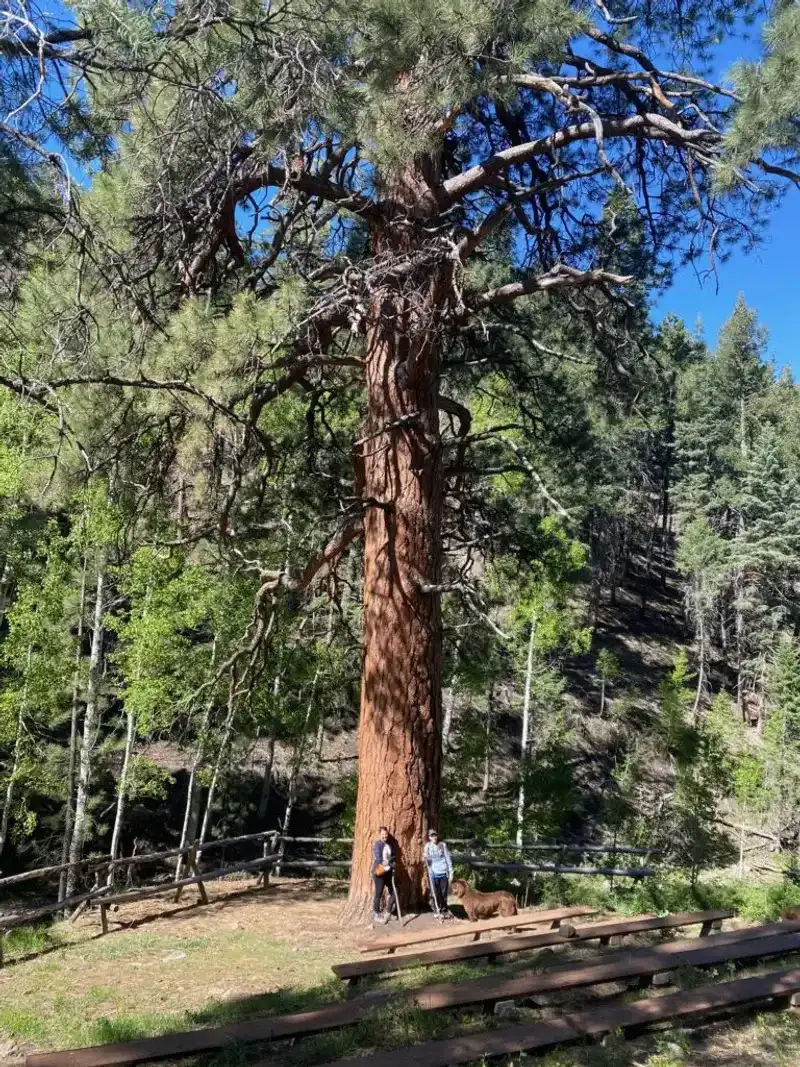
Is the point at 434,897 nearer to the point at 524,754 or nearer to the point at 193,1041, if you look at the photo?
the point at 193,1041

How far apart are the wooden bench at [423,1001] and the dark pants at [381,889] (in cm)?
220

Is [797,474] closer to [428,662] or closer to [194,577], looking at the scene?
[194,577]

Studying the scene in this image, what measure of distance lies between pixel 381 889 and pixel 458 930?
908mm

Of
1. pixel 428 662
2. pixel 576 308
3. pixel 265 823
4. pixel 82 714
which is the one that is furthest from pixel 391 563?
pixel 265 823

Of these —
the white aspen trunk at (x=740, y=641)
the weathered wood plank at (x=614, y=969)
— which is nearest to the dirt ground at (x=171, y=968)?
the weathered wood plank at (x=614, y=969)

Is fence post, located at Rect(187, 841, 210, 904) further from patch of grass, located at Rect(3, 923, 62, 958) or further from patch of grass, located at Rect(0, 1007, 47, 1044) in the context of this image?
patch of grass, located at Rect(0, 1007, 47, 1044)

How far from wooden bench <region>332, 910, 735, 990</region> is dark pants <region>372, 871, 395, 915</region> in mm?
1054

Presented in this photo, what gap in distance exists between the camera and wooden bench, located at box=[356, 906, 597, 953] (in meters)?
6.49

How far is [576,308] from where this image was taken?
922 centimetres

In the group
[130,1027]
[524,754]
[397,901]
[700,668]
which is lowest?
[130,1027]

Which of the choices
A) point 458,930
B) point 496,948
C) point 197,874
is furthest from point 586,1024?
point 197,874

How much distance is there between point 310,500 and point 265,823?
1562 centimetres

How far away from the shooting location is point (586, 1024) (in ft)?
13.6

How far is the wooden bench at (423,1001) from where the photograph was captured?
383 cm
